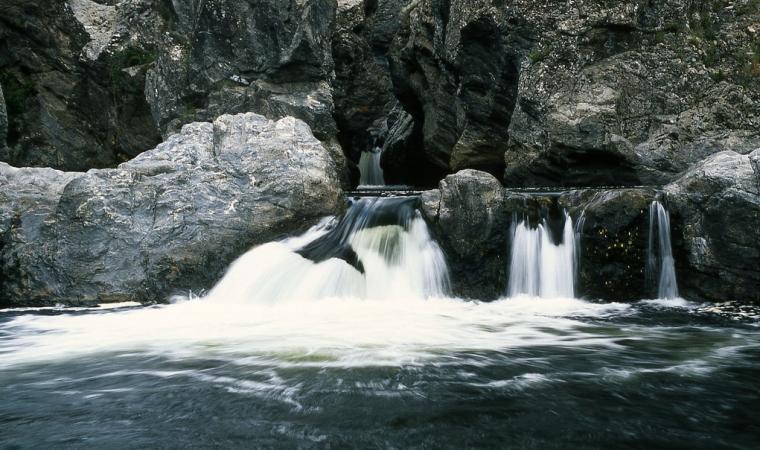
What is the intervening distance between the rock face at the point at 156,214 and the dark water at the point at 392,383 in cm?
135

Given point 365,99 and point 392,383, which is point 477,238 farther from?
point 365,99

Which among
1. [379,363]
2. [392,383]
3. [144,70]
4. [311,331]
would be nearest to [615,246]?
[311,331]

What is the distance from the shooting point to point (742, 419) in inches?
155

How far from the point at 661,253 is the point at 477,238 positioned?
261cm

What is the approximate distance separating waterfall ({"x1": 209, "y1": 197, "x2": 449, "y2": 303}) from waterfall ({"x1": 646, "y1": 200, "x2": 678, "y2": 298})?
2.98 meters

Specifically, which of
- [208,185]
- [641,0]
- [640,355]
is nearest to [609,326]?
[640,355]

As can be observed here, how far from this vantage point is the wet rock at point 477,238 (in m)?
8.86

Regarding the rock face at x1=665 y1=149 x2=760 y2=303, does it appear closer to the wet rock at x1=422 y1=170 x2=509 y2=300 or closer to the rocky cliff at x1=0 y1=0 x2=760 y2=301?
the rocky cliff at x1=0 y1=0 x2=760 y2=301

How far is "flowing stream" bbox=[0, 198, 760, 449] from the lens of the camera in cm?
380

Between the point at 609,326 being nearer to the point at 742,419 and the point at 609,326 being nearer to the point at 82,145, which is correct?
the point at 742,419

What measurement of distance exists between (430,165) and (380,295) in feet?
42.4

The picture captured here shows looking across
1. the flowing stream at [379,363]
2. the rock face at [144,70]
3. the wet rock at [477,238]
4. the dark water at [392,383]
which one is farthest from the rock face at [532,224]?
the rock face at [144,70]

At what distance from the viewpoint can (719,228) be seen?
773cm

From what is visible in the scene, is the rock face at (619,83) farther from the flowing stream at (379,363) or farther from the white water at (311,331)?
the white water at (311,331)
